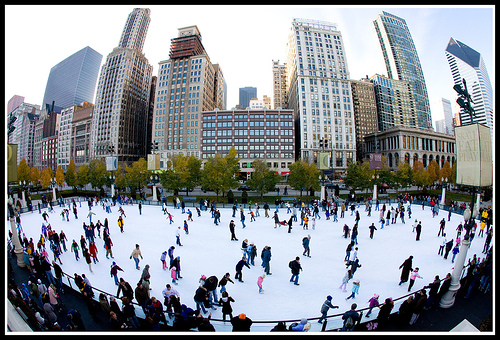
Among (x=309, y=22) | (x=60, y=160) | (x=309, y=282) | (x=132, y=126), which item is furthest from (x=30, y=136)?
(x=309, y=282)

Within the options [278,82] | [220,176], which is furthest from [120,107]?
[220,176]

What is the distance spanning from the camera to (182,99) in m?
84.9

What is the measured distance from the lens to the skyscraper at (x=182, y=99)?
82.3 m

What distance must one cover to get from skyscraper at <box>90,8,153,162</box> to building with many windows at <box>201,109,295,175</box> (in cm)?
5424

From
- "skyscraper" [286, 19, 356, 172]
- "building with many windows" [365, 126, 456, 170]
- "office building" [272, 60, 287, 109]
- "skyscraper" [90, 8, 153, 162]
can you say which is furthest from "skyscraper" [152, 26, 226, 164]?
"building with many windows" [365, 126, 456, 170]

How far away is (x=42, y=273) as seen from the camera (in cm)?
1043

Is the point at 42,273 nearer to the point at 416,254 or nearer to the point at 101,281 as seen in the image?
the point at 101,281

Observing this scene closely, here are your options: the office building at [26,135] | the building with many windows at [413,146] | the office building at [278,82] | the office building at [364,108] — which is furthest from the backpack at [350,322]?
the office building at [26,135]

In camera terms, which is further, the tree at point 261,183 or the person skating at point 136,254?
the tree at point 261,183

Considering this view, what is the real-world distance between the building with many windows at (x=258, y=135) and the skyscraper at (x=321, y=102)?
6.68 meters

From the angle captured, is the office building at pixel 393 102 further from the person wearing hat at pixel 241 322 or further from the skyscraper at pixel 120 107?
the person wearing hat at pixel 241 322

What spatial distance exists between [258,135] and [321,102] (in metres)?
26.8

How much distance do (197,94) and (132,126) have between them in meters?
45.3

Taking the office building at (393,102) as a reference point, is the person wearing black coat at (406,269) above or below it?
below
